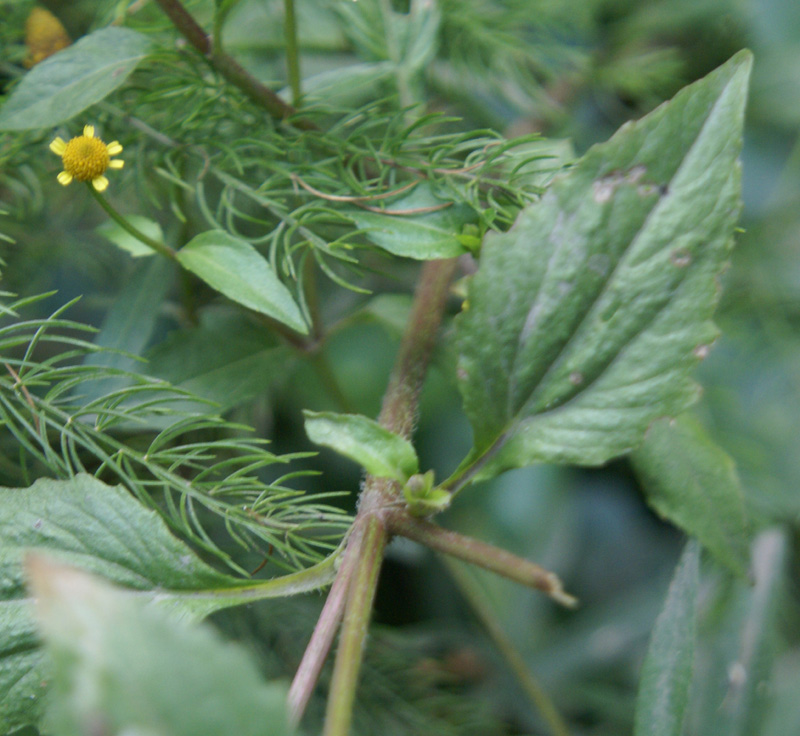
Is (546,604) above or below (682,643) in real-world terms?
below

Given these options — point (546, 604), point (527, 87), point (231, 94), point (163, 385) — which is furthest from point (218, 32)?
point (546, 604)

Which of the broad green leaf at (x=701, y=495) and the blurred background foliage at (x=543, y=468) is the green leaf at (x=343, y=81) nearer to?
the blurred background foliage at (x=543, y=468)

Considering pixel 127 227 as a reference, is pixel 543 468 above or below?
below

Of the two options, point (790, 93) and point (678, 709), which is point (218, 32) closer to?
point (678, 709)

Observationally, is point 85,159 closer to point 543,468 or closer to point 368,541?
point 368,541

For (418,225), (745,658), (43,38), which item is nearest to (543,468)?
(745,658)

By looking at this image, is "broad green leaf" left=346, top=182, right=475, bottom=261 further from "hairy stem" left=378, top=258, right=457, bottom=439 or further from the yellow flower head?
the yellow flower head
